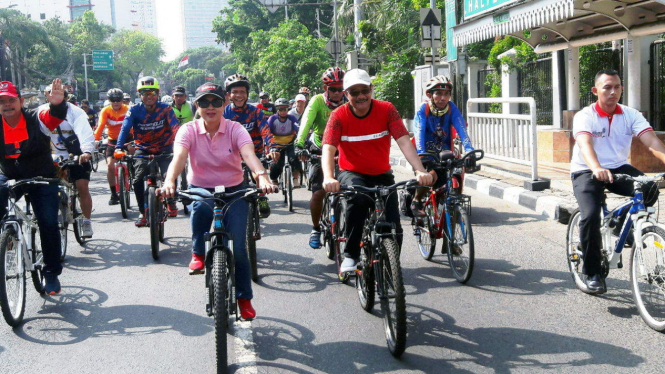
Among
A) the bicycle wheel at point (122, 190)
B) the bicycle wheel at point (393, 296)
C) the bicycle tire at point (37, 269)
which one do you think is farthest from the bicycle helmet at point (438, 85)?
the bicycle wheel at point (122, 190)

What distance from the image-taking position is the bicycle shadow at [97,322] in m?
5.12

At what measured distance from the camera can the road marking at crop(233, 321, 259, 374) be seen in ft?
14.2

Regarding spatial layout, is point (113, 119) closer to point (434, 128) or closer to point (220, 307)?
point (434, 128)

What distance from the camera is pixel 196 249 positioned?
483 centimetres

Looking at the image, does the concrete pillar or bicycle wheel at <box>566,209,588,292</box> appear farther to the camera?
the concrete pillar

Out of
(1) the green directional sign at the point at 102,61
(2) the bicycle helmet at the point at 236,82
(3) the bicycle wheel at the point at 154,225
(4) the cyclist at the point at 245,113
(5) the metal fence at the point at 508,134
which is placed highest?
(1) the green directional sign at the point at 102,61

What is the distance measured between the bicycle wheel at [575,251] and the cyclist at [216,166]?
2.60m

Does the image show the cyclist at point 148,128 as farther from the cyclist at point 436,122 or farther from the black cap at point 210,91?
the black cap at point 210,91

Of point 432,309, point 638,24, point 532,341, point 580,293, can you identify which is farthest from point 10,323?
point 638,24

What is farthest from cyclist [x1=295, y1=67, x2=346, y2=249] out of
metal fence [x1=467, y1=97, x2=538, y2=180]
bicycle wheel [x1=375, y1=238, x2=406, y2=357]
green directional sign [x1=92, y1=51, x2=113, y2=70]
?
green directional sign [x1=92, y1=51, x2=113, y2=70]

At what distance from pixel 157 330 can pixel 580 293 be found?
322 centimetres

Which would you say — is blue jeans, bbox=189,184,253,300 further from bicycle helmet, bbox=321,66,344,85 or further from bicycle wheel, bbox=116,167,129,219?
bicycle wheel, bbox=116,167,129,219

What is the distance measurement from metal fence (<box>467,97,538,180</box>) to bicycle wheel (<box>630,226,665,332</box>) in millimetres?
5446

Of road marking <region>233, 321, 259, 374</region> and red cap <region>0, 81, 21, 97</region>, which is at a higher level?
red cap <region>0, 81, 21, 97</region>
